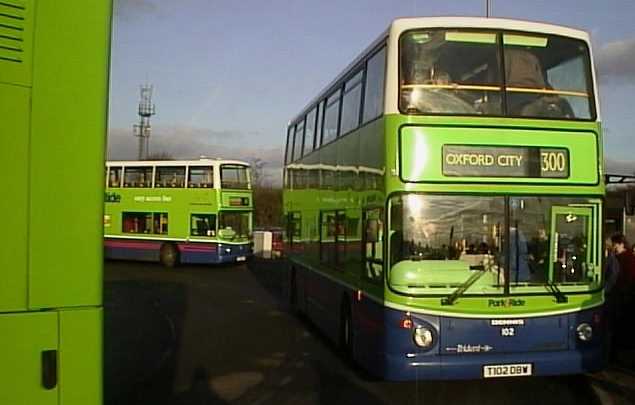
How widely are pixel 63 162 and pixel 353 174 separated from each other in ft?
26.5

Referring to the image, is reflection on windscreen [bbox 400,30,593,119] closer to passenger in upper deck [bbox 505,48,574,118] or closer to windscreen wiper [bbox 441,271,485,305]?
passenger in upper deck [bbox 505,48,574,118]

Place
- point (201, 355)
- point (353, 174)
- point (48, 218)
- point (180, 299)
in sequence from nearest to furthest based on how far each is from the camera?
point (48, 218) → point (353, 174) → point (201, 355) → point (180, 299)

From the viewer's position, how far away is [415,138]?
31.2ft

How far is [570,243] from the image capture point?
973cm

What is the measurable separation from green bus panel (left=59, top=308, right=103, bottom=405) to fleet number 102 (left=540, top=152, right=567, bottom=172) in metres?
6.91

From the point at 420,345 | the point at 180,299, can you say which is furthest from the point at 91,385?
the point at 180,299

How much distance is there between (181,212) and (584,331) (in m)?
27.0

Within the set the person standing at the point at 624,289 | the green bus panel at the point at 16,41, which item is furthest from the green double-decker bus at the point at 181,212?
the green bus panel at the point at 16,41

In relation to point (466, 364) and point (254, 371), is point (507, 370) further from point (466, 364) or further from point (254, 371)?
point (254, 371)

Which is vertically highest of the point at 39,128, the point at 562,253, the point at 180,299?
the point at 39,128

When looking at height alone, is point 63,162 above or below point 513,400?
above

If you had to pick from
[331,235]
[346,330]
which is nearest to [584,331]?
[346,330]

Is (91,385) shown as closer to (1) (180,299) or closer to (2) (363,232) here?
(2) (363,232)

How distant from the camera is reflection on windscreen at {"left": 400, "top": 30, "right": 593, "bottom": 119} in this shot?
9727 mm
